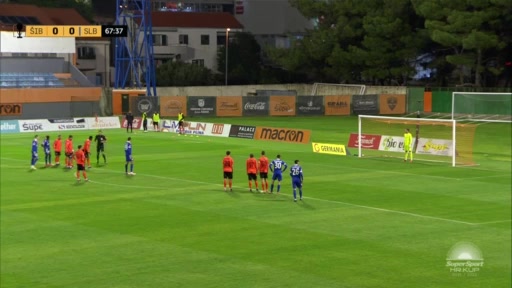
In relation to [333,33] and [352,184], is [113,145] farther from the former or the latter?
[333,33]

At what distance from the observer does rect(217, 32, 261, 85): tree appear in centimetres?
12256

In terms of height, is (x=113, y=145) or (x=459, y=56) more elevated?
(x=459, y=56)

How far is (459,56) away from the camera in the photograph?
3885 inches

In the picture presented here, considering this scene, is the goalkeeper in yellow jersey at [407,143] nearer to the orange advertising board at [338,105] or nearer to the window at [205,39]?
the orange advertising board at [338,105]

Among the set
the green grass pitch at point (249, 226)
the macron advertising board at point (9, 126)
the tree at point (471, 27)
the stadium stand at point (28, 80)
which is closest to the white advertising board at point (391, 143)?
the green grass pitch at point (249, 226)

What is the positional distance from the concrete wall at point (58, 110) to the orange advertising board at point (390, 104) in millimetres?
30176

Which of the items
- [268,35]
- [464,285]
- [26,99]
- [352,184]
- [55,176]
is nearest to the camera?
[464,285]

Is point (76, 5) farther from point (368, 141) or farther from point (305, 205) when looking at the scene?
point (305, 205)

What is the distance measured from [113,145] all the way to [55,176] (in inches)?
757

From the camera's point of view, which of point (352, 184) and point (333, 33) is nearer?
point (352, 184)

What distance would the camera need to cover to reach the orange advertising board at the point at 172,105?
305 feet

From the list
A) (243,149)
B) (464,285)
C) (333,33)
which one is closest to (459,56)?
(333,33)

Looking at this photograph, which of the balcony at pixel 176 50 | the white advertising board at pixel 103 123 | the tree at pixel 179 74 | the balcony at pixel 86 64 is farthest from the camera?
the balcony at pixel 176 50

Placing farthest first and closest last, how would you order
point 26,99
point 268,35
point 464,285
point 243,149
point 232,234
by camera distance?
point 268,35 → point 26,99 → point 243,149 → point 232,234 → point 464,285
